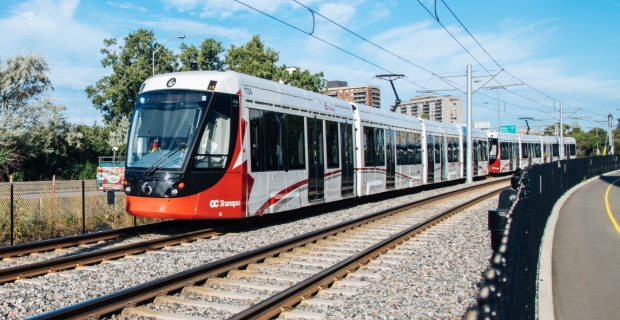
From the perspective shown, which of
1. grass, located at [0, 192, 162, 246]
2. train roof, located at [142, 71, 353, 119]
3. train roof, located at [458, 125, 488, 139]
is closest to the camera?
train roof, located at [142, 71, 353, 119]

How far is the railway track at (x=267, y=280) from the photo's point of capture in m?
6.04

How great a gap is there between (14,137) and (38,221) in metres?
29.7

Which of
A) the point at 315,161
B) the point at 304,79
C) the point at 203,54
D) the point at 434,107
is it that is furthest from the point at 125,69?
the point at 434,107

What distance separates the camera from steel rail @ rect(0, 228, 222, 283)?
25.4ft

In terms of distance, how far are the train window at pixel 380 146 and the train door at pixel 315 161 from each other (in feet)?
15.7

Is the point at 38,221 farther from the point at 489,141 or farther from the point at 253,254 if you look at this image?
the point at 489,141

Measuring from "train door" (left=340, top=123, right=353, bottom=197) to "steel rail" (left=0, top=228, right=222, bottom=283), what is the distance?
653cm

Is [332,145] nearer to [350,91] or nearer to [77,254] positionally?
[77,254]

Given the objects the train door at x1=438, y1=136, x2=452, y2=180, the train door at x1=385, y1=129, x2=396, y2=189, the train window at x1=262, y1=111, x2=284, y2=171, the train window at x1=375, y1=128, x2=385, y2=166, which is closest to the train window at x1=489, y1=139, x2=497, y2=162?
the train door at x1=438, y1=136, x2=452, y2=180

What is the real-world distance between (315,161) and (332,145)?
1.31 meters

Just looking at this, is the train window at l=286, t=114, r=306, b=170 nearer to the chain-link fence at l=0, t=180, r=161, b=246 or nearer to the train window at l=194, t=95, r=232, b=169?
the train window at l=194, t=95, r=232, b=169

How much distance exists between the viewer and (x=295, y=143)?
14.5 meters

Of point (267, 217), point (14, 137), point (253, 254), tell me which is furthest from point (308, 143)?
point (14, 137)

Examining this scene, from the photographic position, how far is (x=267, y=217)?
15312mm
